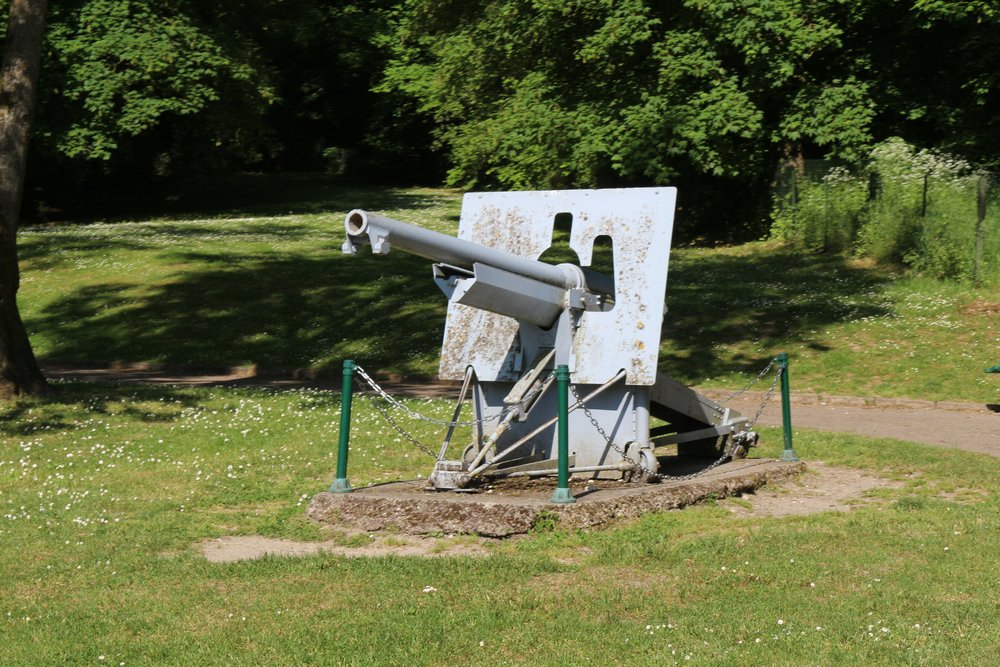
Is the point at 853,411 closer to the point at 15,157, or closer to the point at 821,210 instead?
the point at 15,157

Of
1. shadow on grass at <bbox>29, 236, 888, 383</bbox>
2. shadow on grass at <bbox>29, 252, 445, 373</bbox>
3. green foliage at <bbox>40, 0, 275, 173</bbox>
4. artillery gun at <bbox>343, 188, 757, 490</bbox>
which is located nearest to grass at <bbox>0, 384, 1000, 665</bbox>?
artillery gun at <bbox>343, 188, 757, 490</bbox>

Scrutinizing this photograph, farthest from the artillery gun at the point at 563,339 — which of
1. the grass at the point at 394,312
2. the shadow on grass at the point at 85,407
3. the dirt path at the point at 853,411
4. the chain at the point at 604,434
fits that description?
the grass at the point at 394,312

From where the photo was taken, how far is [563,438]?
873 cm

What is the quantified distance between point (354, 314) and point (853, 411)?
10.0m

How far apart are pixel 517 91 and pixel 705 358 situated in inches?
464

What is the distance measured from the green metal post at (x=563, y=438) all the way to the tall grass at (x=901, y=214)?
1520 cm

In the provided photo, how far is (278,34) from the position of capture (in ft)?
144

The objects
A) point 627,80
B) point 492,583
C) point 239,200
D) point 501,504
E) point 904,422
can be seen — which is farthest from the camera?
point 239,200

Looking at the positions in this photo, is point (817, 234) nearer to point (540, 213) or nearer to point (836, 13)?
point (836, 13)

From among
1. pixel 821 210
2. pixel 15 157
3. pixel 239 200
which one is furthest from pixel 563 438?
pixel 239 200

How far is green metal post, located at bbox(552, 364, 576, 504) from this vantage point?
8.73m

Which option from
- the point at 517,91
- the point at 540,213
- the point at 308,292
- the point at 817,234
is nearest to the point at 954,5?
the point at 817,234

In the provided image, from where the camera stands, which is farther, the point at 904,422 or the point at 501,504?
the point at 904,422

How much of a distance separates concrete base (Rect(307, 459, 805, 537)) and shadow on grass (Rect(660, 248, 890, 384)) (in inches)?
337
